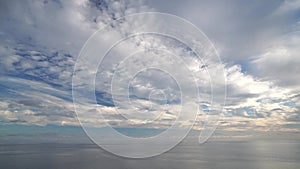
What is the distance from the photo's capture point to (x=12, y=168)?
299ft

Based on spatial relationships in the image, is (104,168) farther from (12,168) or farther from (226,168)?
(226,168)

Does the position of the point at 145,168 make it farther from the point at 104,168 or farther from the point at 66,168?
the point at 66,168

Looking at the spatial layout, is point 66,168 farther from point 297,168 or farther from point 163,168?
point 297,168

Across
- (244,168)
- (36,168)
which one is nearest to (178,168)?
(244,168)

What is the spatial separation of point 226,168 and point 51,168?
85575 millimetres

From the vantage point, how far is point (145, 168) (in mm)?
86812

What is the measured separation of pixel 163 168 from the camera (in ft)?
289

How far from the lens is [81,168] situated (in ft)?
283

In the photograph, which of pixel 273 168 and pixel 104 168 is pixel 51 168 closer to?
pixel 104 168

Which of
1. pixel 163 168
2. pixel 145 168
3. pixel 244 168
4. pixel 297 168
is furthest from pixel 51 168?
pixel 297 168

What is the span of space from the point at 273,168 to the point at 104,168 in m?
82.1

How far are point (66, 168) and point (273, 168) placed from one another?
10045 centimetres

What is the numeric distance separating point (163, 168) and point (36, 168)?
205 feet

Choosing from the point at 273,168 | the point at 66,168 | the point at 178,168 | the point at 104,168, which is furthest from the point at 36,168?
the point at 273,168
